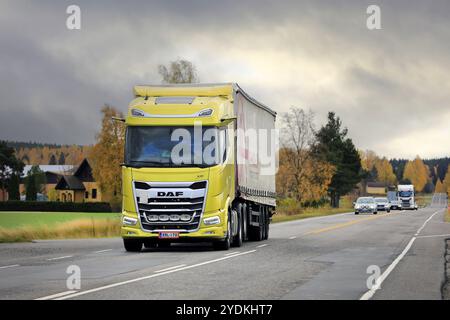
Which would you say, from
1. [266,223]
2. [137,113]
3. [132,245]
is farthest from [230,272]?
[266,223]

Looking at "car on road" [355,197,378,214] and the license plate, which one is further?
"car on road" [355,197,378,214]

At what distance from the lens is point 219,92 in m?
22.8

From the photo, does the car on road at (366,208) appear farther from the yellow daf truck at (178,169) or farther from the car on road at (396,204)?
the yellow daf truck at (178,169)

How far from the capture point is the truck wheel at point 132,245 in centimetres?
2200

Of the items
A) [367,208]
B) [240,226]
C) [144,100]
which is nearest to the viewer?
[144,100]

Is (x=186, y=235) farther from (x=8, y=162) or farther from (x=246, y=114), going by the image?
(x=8, y=162)

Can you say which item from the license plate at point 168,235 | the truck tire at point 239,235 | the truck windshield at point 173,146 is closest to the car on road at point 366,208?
the truck tire at point 239,235

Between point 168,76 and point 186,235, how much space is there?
5592 centimetres

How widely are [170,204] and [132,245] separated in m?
1.90

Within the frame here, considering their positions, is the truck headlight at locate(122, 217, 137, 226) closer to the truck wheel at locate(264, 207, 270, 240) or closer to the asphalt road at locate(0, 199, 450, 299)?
the asphalt road at locate(0, 199, 450, 299)

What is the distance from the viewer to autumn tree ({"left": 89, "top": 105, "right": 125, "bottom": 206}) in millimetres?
87562

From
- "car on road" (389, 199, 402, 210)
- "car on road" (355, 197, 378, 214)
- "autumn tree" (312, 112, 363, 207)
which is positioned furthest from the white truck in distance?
"car on road" (355, 197, 378, 214)

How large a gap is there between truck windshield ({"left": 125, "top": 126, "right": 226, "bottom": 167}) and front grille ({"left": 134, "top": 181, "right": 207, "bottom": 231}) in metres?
0.59
